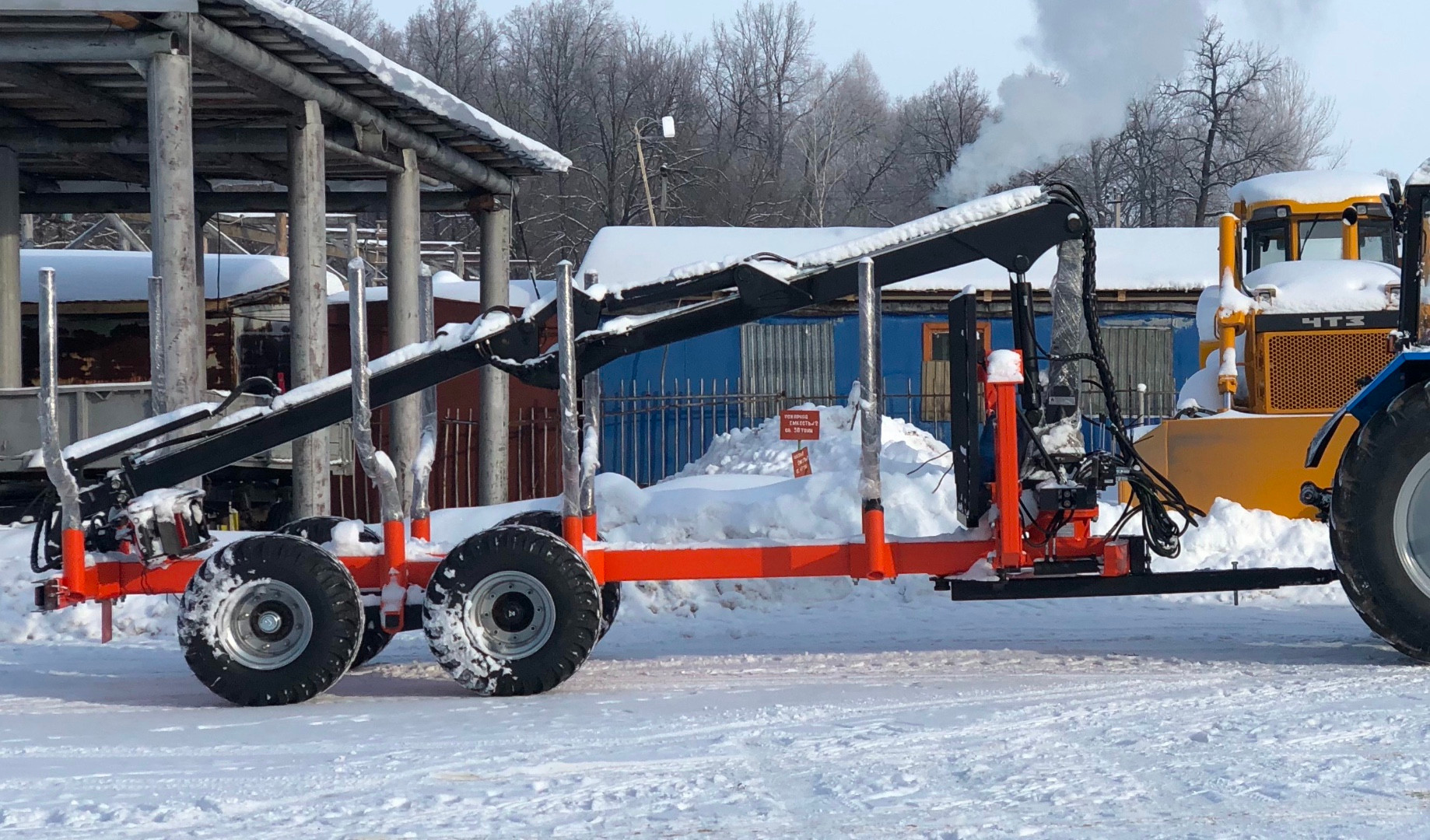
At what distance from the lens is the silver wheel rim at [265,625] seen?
265 inches

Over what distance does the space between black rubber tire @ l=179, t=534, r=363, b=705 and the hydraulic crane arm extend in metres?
0.78

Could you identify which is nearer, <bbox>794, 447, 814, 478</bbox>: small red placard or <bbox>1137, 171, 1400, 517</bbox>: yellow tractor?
<bbox>1137, 171, 1400, 517</bbox>: yellow tractor

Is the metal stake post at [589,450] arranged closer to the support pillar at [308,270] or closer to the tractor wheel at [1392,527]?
the tractor wheel at [1392,527]

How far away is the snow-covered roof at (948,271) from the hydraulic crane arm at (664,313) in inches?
538

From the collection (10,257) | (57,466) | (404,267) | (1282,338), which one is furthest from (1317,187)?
(10,257)

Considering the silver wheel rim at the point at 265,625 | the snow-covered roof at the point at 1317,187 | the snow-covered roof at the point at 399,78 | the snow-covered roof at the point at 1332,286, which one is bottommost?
the silver wheel rim at the point at 265,625

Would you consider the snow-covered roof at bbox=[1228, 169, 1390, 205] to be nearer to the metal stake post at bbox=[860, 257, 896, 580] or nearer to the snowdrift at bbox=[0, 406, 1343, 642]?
the snowdrift at bbox=[0, 406, 1343, 642]

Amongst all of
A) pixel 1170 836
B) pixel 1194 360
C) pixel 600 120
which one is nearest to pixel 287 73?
pixel 1170 836

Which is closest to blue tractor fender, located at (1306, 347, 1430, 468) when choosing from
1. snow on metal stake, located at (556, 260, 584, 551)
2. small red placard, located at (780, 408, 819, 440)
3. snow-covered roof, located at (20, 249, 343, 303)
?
snow on metal stake, located at (556, 260, 584, 551)

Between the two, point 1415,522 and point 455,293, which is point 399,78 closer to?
point 455,293

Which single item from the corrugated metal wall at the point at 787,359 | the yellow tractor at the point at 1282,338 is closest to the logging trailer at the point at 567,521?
the yellow tractor at the point at 1282,338

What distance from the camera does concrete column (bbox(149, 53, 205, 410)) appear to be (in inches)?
423

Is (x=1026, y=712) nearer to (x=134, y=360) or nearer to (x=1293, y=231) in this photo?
(x=1293, y=231)

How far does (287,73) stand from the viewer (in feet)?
41.5
